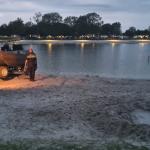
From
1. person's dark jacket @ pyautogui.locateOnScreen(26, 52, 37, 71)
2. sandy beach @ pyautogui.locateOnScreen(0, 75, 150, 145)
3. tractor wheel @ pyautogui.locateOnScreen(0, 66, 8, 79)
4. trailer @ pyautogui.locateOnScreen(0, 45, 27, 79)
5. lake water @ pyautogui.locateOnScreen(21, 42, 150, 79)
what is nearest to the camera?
sandy beach @ pyautogui.locateOnScreen(0, 75, 150, 145)

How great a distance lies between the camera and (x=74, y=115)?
1480cm

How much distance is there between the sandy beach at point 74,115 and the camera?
12758 millimetres

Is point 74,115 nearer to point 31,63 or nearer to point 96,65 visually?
point 31,63

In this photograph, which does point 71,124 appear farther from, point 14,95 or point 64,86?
point 64,86

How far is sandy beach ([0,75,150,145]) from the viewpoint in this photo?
12.8 metres

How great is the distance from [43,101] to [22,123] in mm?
3662

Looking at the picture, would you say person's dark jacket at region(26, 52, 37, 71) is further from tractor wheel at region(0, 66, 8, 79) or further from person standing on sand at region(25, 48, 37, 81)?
tractor wheel at region(0, 66, 8, 79)

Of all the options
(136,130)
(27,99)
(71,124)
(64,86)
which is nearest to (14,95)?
(27,99)

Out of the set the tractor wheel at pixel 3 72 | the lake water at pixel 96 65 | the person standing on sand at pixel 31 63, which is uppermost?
the person standing on sand at pixel 31 63

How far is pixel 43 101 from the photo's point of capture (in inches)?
685

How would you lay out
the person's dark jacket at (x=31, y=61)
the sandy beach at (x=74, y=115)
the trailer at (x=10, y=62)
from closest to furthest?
the sandy beach at (x=74, y=115), the person's dark jacket at (x=31, y=61), the trailer at (x=10, y=62)

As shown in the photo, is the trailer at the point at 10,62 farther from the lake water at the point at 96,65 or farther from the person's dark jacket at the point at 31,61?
the lake water at the point at 96,65

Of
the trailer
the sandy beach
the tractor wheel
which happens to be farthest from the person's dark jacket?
the sandy beach

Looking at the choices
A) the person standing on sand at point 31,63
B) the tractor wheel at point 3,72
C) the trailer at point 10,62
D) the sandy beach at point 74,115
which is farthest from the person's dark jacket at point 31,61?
the sandy beach at point 74,115
